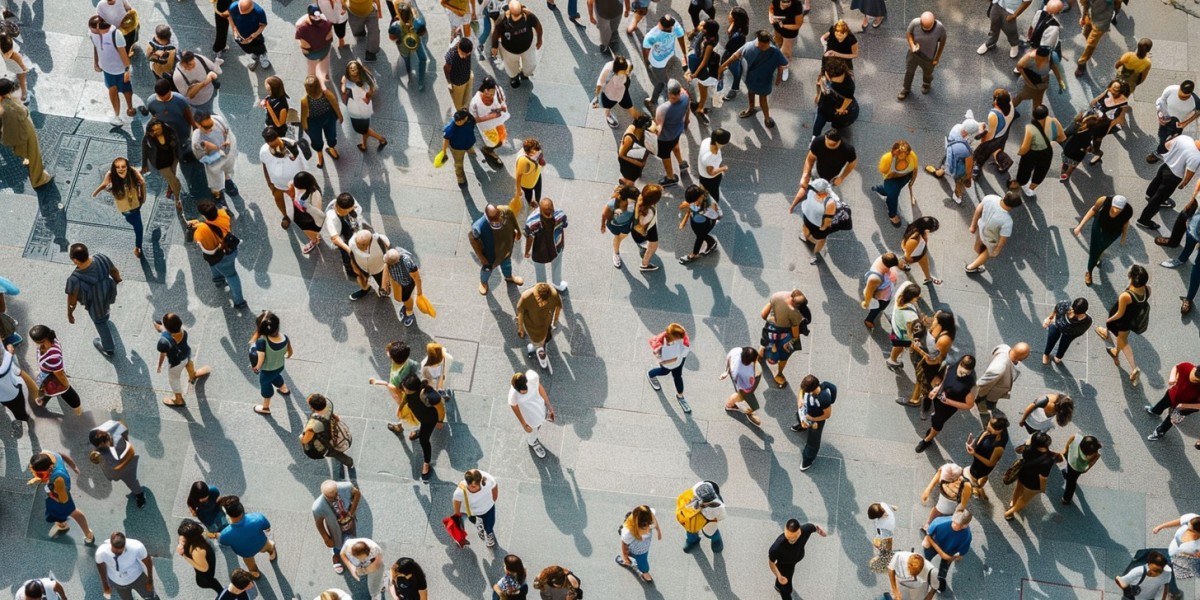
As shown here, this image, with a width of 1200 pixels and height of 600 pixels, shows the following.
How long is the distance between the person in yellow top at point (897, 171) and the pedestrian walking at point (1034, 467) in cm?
354

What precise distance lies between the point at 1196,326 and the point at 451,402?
8430 millimetres

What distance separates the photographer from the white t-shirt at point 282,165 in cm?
1606

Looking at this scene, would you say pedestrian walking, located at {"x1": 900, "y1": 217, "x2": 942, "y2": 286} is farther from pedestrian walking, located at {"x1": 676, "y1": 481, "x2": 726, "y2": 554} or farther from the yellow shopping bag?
the yellow shopping bag

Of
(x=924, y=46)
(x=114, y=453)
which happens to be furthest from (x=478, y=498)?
(x=924, y=46)

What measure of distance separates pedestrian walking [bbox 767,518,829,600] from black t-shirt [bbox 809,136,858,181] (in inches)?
184

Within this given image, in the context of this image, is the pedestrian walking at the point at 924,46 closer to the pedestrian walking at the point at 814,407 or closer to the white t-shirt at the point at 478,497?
the pedestrian walking at the point at 814,407

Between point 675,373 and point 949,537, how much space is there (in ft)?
10.7

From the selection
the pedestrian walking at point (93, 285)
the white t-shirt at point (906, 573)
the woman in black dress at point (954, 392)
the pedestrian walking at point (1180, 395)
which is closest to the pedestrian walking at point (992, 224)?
the woman in black dress at point (954, 392)

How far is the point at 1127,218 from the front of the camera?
52.7 feet

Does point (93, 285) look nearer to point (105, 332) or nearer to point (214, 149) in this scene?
point (105, 332)

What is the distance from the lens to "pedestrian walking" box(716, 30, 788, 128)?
1748cm

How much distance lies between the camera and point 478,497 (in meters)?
13.7

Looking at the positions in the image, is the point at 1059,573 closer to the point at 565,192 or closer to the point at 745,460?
the point at 745,460

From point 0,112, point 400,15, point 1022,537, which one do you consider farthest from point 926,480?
A: point 0,112
